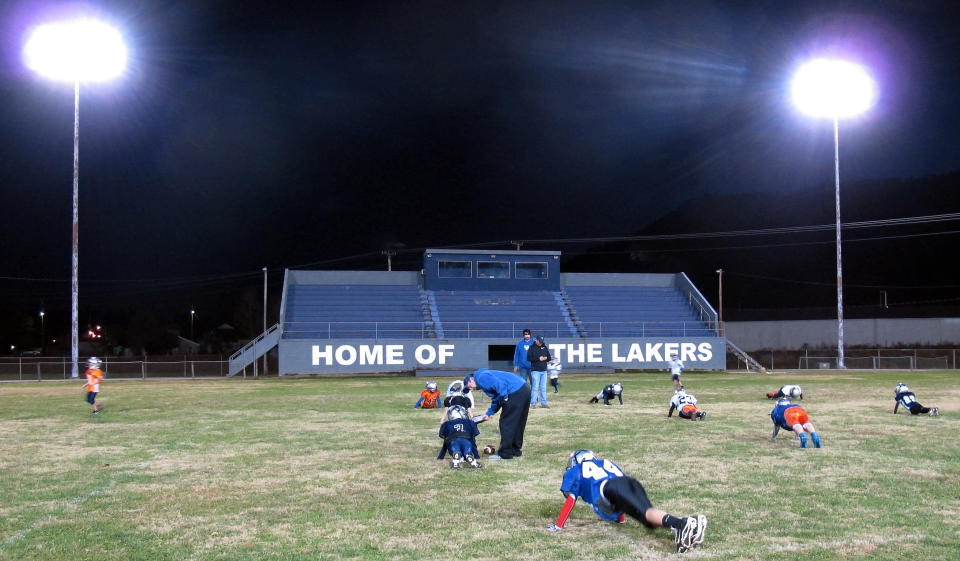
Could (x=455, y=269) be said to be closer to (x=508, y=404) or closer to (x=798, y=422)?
(x=798, y=422)

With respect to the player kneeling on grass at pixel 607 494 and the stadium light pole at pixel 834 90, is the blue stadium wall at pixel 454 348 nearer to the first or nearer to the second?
the stadium light pole at pixel 834 90

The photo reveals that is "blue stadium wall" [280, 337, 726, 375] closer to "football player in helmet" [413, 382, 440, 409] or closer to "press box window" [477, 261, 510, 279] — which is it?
"press box window" [477, 261, 510, 279]

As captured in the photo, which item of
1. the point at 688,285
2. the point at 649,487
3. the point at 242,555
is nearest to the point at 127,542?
the point at 242,555

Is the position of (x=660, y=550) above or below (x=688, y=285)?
below

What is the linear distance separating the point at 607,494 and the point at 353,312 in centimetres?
4016

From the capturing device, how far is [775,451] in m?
12.1

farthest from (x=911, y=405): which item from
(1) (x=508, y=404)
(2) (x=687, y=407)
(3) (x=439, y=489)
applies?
(3) (x=439, y=489)

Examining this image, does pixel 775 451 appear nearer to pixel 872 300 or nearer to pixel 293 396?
pixel 293 396

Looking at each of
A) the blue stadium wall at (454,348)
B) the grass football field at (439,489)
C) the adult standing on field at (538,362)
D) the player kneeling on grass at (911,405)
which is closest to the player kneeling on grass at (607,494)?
the grass football field at (439,489)

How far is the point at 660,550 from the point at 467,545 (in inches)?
68.2

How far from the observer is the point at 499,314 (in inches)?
1886

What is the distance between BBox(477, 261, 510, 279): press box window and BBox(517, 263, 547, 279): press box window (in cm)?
86

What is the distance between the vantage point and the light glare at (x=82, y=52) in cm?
3556

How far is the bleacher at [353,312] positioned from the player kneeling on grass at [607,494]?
3704 centimetres
